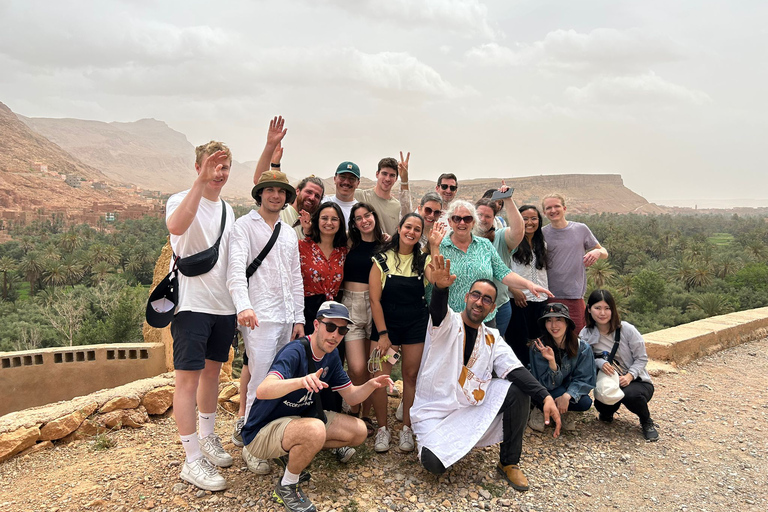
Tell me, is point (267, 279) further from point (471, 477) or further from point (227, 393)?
point (227, 393)

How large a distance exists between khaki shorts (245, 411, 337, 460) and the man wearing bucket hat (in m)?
0.36

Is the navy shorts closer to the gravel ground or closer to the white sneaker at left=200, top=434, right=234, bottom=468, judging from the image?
the white sneaker at left=200, top=434, right=234, bottom=468

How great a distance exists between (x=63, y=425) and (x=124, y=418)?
55cm

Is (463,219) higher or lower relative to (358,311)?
higher

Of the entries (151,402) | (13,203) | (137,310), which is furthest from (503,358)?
(13,203)

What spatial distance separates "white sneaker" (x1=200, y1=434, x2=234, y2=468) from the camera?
356cm

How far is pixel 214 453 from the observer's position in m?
3.57

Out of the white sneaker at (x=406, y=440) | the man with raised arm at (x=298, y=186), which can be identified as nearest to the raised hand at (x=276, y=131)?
the man with raised arm at (x=298, y=186)

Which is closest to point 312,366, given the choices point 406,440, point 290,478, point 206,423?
point 290,478

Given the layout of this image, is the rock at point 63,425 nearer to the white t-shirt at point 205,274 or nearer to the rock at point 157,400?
the rock at point 157,400

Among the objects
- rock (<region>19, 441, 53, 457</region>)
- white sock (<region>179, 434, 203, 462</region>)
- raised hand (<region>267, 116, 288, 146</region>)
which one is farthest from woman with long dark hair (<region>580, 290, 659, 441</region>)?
rock (<region>19, 441, 53, 457</region>)

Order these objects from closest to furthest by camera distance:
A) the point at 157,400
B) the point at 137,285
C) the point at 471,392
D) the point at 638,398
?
the point at 471,392 → the point at 638,398 → the point at 157,400 → the point at 137,285

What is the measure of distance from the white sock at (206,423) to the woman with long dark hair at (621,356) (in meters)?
3.34

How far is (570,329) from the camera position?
419cm
